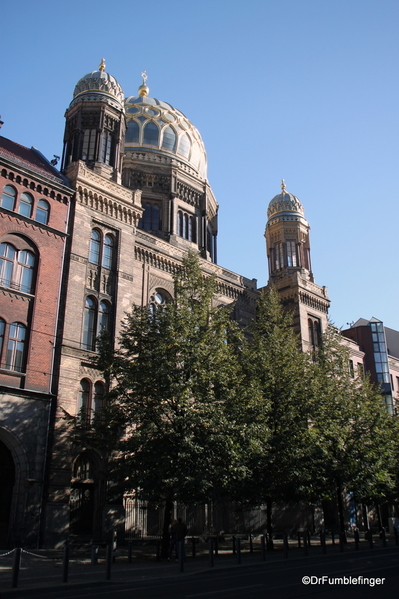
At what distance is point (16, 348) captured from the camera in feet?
80.7

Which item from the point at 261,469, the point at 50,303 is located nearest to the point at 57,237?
the point at 50,303

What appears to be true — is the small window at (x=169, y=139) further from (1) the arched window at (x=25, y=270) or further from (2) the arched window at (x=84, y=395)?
(2) the arched window at (x=84, y=395)

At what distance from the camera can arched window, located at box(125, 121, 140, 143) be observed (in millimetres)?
46875

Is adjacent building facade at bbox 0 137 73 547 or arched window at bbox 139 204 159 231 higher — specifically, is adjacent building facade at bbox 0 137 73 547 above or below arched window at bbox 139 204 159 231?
below

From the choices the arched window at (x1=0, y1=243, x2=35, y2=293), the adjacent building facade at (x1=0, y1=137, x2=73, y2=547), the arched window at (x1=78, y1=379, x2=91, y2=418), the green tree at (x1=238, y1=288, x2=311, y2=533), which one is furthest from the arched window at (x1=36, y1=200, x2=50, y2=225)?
the green tree at (x1=238, y1=288, x2=311, y2=533)

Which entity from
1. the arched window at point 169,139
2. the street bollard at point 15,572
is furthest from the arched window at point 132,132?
the street bollard at point 15,572

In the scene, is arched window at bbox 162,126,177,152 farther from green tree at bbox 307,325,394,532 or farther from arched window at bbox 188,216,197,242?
green tree at bbox 307,325,394,532

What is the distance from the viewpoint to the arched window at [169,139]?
47.7 meters

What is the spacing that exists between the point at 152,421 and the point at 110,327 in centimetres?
916

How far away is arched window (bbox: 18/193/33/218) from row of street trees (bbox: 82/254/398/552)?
812 cm

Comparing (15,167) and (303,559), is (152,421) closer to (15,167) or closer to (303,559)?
(303,559)

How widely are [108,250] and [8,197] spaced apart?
647cm

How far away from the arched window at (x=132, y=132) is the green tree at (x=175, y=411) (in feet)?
89.4

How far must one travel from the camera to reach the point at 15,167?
2678 cm
